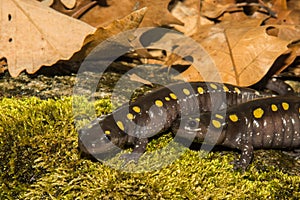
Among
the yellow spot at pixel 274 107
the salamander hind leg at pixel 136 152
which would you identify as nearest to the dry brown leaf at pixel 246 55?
the yellow spot at pixel 274 107

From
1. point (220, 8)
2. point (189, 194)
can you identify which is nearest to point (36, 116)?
point (189, 194)

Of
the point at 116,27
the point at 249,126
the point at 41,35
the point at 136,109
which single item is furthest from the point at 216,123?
the point at 41,35

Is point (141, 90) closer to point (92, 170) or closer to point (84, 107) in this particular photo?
point (84, 107)

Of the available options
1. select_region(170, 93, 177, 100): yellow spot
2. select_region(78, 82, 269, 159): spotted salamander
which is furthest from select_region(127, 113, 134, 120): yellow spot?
select_region(170, 93, 177, 100): yellow spot

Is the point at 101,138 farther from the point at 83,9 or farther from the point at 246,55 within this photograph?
the point at 83,9

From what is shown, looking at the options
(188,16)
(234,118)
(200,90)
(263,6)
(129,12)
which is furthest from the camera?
(263,6)

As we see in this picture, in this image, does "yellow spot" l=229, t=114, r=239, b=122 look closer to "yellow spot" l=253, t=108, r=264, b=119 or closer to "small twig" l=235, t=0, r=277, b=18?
"yellow spot" l=253, t=108, r=264, b=119
